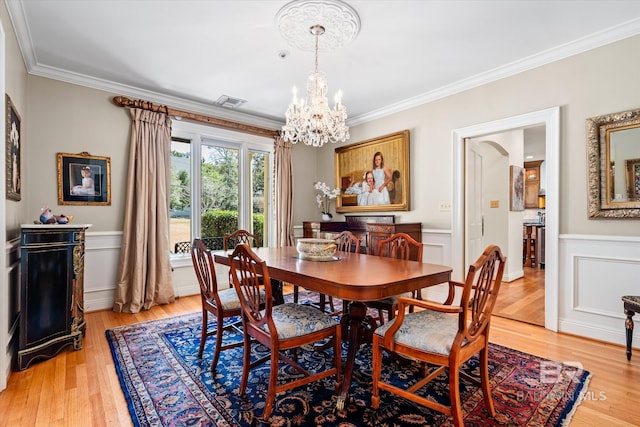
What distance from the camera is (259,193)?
5168 mm

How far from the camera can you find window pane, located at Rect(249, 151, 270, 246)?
5.09m

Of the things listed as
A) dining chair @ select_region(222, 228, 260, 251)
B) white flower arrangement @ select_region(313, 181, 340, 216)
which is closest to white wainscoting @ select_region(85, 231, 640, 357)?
dining chair @ select_region(222, 228, 260, 251)

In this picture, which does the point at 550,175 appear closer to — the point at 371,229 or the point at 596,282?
the point at 596,282

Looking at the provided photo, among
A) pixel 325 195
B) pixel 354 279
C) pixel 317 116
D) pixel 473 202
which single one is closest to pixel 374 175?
pixel 325 195

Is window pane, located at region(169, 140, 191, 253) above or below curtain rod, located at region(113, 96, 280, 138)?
below

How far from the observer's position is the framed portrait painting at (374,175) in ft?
14.4

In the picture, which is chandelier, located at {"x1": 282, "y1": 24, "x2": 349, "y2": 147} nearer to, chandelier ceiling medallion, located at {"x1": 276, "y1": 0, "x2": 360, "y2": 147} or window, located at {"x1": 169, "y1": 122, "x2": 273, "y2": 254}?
chandelier ceiling medallion, located at {"x1": 276, "y1": 0, "x2": 360, "y2": 147}

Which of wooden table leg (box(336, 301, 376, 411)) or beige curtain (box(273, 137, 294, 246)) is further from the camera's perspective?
beige curtain (box(273, 137, 294, 246))

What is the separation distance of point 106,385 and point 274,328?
128 centimetres

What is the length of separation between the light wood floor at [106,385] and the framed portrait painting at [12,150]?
131 cm

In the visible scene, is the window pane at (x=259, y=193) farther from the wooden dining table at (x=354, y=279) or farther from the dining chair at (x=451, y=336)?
the dining chair at (x=451, y=336)

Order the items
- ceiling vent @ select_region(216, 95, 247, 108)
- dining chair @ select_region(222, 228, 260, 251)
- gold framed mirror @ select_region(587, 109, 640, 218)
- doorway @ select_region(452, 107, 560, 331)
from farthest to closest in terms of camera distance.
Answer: ceiling vent @ select_region(216, 95, 247, 108), dining chair @ select_region(222, 228, 260, 251), doorway @ select_region(452, 107, 560, 331), gold framed mirror @ select_region(587, 109, 640, 218)

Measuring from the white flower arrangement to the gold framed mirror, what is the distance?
322 cm

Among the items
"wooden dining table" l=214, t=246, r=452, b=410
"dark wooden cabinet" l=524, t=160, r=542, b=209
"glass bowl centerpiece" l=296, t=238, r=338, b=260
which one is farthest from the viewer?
"dark wooden cabinet" l=524, t=160, r=542, b=209
